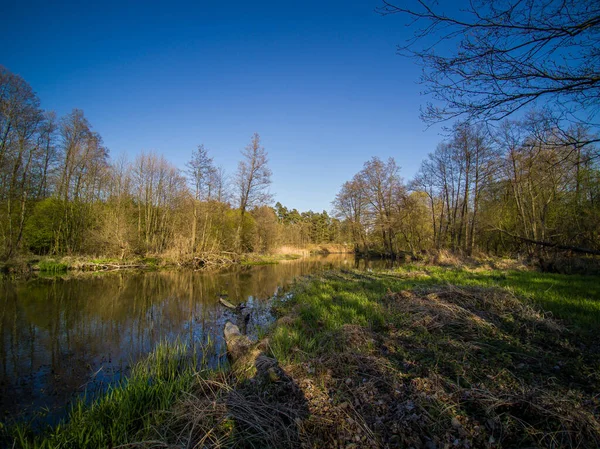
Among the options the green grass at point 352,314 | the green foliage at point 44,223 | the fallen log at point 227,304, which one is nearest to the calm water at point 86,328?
the fallen log at point 227,304

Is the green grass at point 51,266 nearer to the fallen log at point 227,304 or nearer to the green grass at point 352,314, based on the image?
the fallen log at point 227,304

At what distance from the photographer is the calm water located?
13.4 feet

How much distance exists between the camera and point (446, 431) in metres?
2.08

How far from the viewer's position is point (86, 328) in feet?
22.0

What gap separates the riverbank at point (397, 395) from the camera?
6.94 ft

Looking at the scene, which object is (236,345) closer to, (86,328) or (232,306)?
(232,306)

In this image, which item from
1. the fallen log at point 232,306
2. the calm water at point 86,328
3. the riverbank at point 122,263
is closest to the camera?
the calm water at point 86,328

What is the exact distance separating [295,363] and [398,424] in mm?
1721

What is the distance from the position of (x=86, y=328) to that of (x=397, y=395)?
310 inches

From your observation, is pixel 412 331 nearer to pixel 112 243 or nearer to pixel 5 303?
pixel 5 303

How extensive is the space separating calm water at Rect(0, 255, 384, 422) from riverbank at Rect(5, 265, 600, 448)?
1.32 meters

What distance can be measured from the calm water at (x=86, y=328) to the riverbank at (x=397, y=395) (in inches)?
51.9

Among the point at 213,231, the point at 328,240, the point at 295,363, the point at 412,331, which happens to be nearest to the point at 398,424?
the point at 295,363

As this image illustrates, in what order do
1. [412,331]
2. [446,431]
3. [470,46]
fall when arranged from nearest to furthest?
[446,431]
[470,46]
[412,331]
